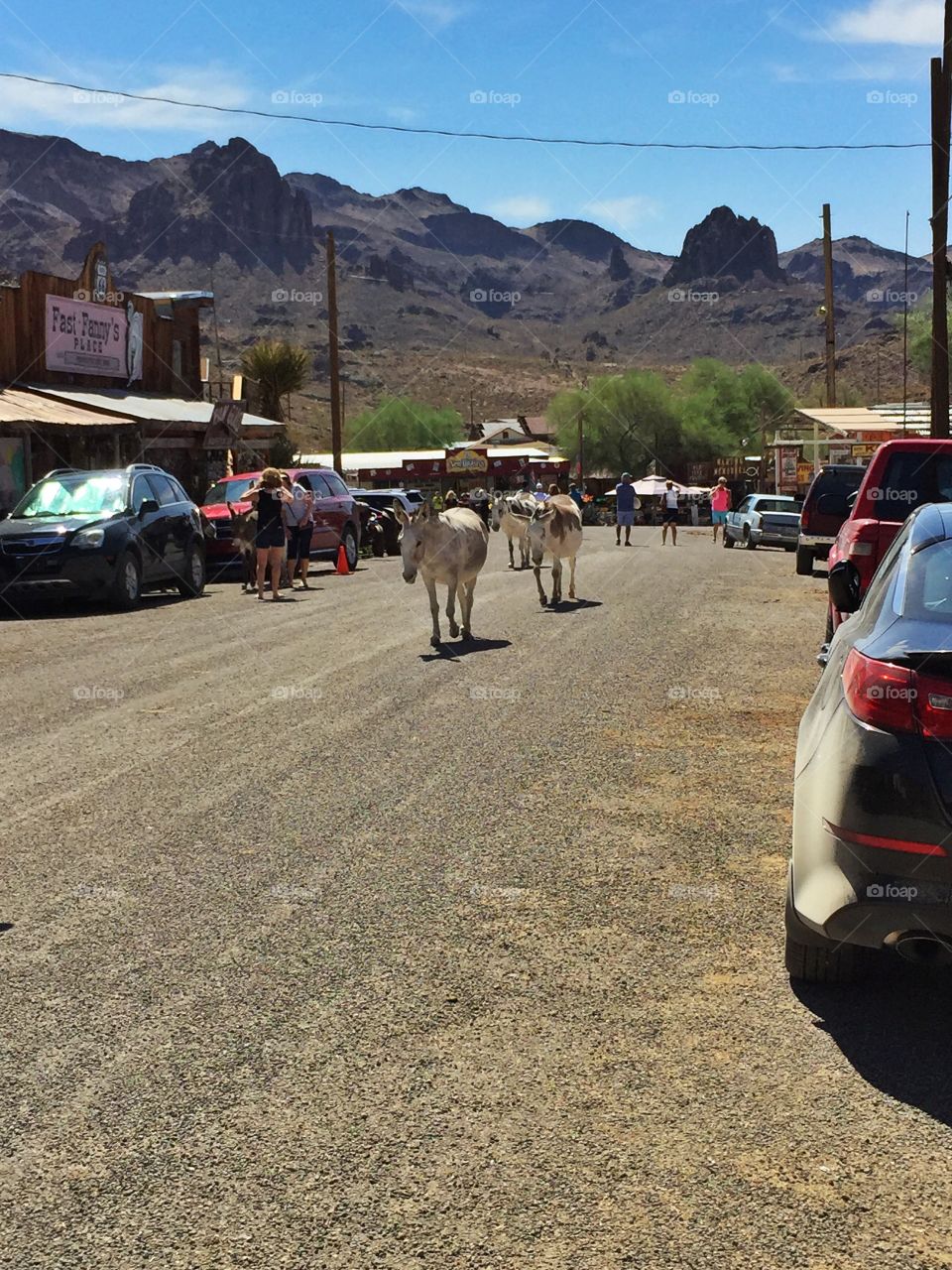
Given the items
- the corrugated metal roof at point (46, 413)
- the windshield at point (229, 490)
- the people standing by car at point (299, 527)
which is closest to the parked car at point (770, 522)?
the corrugated metal roof at point (46, 413)

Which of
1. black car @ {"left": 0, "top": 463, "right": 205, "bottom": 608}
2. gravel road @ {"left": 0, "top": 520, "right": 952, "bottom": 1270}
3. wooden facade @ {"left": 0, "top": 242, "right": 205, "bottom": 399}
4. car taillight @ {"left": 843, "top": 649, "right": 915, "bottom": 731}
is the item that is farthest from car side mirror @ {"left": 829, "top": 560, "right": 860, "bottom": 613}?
wooden facade @ {"left": 0, "top": 242, "right": 205, "bottom": 399}

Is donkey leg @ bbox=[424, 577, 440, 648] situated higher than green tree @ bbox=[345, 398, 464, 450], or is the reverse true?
green tree @ bbox=[345, 398, 464, 450]

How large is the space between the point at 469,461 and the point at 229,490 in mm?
66442

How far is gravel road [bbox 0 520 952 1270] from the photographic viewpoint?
11.4 ft

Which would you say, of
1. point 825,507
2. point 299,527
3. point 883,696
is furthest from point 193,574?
point 883,696

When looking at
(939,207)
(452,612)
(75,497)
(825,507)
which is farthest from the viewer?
(939,207)

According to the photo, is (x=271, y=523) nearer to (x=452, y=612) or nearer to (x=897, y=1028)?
(x=452, y=612)

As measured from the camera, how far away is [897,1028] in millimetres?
4703

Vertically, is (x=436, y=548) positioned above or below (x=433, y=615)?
above

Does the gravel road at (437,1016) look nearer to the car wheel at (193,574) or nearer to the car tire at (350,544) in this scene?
the car wheel at (193,574)

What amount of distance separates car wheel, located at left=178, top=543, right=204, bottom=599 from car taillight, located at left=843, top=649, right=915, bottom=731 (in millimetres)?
18347

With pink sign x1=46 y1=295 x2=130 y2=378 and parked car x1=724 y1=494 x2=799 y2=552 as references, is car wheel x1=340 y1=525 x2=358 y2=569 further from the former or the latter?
parked car x1=724 y1=494 x2=799 y2=552

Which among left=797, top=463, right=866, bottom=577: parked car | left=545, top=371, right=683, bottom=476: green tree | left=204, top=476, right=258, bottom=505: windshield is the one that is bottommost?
left=797, top=463, right=866, bottom=577: parked car

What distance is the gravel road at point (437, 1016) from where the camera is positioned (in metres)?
3.47
